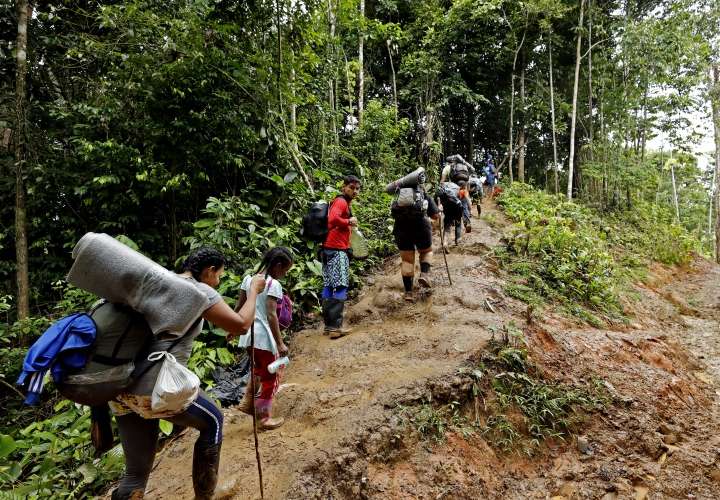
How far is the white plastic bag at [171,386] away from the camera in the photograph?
214 cm

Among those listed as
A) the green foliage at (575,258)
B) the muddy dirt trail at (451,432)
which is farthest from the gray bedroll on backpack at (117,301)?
the green foliage at (575,258)

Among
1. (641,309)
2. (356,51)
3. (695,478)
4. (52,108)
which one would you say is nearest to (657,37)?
(356,51)

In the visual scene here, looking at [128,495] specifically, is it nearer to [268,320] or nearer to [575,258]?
[268,320]

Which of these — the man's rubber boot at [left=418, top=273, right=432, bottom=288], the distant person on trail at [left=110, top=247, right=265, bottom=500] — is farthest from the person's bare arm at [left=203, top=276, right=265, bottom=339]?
the man's rubber boot at [left=418, top=273, right=432, bottom=288]

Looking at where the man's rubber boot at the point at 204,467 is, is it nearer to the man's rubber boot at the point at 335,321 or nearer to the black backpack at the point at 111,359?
the black backpack at the point at 111,359

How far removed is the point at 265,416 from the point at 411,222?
3.52m

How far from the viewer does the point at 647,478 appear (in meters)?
3.31

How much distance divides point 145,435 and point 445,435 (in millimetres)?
2294

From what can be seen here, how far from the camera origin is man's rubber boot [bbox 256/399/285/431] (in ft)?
11.8

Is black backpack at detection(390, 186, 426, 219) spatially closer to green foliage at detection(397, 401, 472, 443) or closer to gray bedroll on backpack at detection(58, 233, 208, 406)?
green foliage at detection(397, 401, 472, 443)

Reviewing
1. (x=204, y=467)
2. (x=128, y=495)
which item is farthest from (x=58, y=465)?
(x=204, y=467)

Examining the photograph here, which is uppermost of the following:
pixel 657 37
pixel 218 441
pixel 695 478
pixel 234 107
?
pixel 657 37

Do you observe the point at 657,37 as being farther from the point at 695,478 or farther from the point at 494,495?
the point at 494,495

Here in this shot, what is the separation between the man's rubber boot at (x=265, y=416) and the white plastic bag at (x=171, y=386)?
1404 mm
